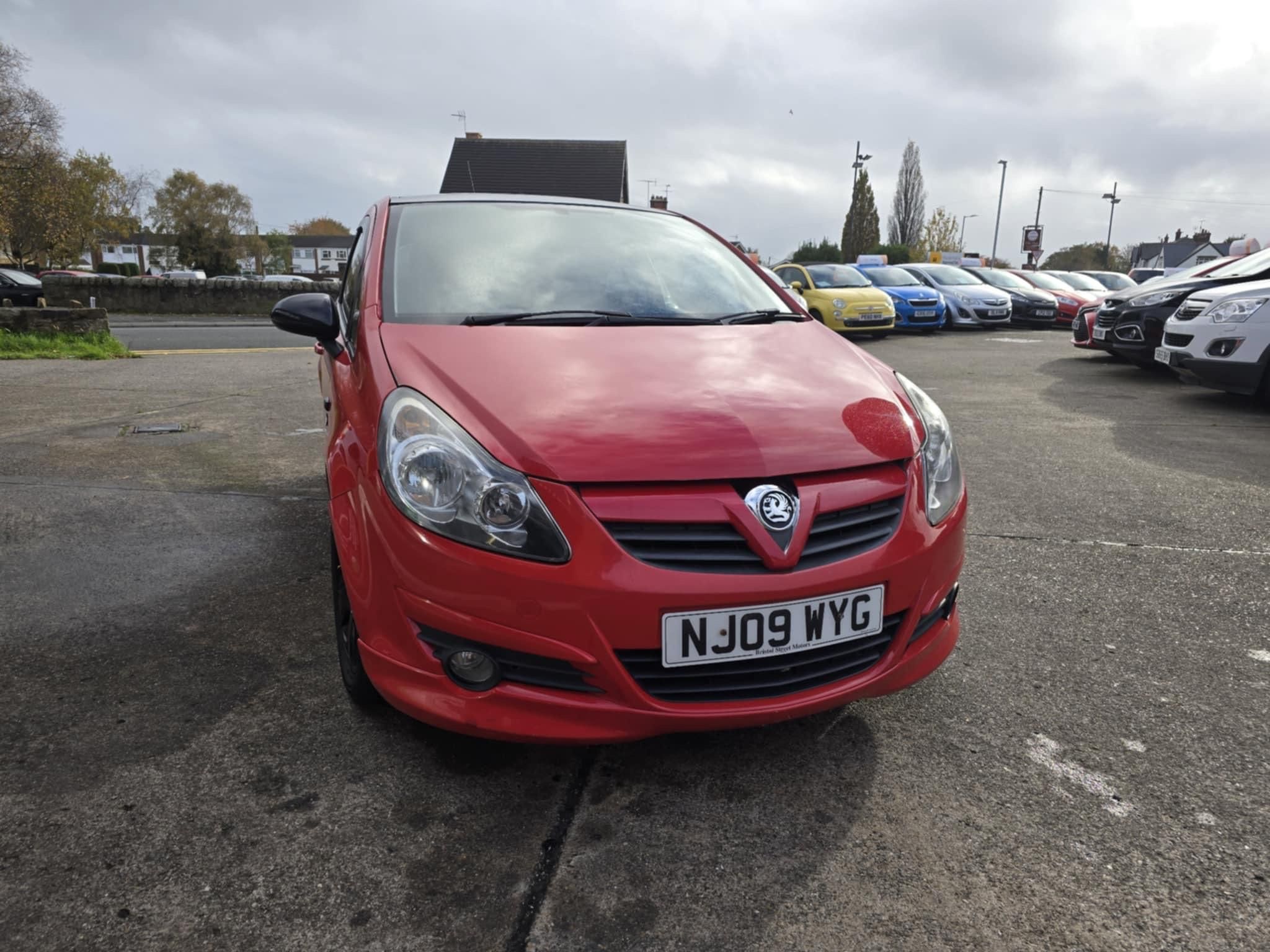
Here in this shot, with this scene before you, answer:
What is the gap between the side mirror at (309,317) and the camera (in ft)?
8.98

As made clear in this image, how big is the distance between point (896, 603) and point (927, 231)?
75869 millimetres

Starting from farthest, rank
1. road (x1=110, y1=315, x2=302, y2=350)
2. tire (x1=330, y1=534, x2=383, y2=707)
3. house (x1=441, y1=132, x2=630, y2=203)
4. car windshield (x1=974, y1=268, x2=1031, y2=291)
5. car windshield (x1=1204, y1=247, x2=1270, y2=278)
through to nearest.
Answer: house (x1=441, y1=132, x2=630, y2=203), car windshield (x1=974, y1=268, x2=1031, y2=291), road (x1=110, y1=315, x2=302, y2=350), car windshield (x1=1204, y1=247, x2=1270, y2=278), tire (x1=330, y1=534, x2=383, y2=707)

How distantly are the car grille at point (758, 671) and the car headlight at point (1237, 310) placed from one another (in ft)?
21.0

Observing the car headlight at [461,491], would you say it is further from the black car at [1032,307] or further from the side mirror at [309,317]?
the black car at [1032,307]

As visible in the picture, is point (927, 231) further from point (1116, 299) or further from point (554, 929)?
point (554, 929)

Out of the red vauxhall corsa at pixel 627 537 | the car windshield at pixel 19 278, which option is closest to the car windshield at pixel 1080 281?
the red vauxhall corsa at pixel 627 537

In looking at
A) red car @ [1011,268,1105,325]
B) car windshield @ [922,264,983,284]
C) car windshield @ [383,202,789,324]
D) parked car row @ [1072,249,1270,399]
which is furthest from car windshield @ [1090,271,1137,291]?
car windshield @ [383,202,789,324]

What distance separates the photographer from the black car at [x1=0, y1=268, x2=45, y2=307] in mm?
22922

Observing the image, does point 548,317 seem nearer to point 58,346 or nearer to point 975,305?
point 58,346

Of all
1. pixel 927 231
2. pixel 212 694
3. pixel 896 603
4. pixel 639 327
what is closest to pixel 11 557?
pixel 212 694

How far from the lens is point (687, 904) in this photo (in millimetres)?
1626

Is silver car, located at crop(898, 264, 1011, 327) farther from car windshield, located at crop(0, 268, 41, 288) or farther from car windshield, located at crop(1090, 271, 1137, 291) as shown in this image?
car windshield, located at crop(0, 268, 41, 288)

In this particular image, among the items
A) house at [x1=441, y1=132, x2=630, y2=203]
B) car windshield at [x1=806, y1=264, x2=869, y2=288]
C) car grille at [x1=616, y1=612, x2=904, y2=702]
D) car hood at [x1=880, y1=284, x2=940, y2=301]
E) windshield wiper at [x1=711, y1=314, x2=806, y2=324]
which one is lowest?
car grille at [x1=616, y1=612, x2=904, y2=702]

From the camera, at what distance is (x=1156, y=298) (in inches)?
341
